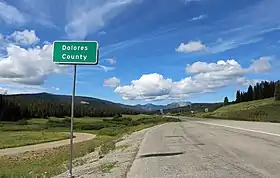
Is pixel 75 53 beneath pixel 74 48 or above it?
beneath

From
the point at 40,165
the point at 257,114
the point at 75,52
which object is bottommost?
the point at 40,165

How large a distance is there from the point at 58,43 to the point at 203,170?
17.1 ft

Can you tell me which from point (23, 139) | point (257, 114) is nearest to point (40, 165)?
point (23, 139)

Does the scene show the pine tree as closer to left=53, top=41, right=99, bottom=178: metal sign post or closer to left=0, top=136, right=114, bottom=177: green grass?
left=0, top=136, right=114, bottom=177: green grass

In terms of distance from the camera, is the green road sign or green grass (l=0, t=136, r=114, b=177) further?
green grass (l=0, t=136, r=114, b=177)

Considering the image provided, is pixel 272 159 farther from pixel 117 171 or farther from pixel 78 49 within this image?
pixel 78 49

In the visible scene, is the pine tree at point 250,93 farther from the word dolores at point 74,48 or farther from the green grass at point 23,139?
the word dolores at point 74,48

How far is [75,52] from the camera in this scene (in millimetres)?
9078

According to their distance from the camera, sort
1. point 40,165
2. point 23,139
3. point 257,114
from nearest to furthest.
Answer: point 40,165 → point 23,139 → point 257,114

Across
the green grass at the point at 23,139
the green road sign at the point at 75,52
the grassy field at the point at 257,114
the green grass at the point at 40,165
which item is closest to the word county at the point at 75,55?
the green road sign at the point at 75,52

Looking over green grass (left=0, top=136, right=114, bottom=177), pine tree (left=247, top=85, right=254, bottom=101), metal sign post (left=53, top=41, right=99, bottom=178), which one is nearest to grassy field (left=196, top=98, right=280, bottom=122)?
green grass (left=0, top=136, right=114, bottom=177)

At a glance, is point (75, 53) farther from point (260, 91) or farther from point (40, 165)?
point (260, 91)

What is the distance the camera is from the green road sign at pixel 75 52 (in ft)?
29.6

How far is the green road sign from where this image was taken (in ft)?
29.6
